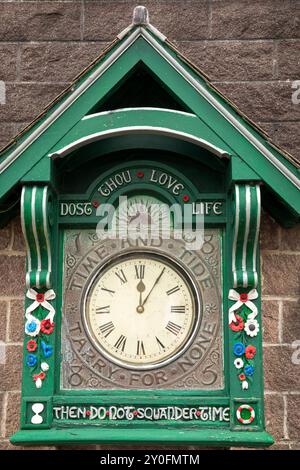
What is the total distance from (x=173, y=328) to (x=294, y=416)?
74 cm

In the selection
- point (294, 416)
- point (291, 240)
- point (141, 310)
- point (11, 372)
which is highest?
point (291, 240)

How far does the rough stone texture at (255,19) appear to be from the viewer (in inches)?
245

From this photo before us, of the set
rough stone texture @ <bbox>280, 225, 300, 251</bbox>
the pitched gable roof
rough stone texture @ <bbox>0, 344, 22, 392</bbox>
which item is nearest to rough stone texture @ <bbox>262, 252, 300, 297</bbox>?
rough stone texture @ <bbox>280, 225, 300, 251</bbox>

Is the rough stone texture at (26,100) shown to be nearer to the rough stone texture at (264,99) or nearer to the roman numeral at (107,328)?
the rough stone texture at (264,99)

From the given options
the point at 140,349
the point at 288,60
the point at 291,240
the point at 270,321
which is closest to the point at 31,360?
the point at 140,349

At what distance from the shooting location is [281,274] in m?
5.55

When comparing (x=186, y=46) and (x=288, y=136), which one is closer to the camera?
(x=288, y=136)

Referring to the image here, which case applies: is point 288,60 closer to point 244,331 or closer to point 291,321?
point 291,321

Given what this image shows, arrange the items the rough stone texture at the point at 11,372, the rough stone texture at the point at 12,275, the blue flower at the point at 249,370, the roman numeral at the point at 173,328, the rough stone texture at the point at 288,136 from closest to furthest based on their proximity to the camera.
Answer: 1. the blue flower at the point at 249,370
2. the roman numeral at the point at 173,328
3. the rough stone texture at the point at 11,372
4. the rough stone texture at the point at 12,275
5. the rough stone texture at the point at 288,136

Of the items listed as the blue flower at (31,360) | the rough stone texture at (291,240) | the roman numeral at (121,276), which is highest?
the rough stone texture at (291,240)

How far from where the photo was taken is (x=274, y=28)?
245 inches

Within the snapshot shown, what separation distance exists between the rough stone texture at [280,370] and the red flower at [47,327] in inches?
42.1

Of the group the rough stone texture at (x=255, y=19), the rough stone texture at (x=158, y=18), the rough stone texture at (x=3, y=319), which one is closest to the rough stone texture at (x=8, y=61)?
the rough stone texture at (x=158, y=18)

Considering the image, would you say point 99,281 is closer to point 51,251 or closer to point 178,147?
point 51,251
